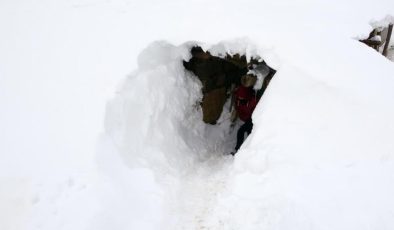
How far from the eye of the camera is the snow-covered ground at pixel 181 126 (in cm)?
599

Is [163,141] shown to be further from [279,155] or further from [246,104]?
[279,155]

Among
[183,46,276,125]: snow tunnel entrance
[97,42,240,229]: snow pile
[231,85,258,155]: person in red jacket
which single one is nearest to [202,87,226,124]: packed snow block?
[183,46,276,125]: snow tunnel entrance

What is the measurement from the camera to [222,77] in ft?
37.1

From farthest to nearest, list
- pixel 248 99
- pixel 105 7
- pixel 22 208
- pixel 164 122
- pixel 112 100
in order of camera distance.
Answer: pixel 105 7
pixel 248 99
pixel 164 122
pixel 112 100
pixel 22 208

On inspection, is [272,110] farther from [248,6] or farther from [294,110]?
[248,6]

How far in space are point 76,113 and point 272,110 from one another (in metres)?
4.08

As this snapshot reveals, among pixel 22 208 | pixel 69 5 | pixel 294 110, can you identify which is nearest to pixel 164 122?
pixel 294 110

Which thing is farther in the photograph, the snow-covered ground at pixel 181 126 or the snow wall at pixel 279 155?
the snow-covered ground at pixel 181 126

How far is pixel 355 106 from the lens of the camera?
6887 mm

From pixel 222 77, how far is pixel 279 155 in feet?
16.9

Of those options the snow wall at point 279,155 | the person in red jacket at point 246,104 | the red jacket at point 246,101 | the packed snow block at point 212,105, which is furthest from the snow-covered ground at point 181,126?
the red jacket at point 246,101

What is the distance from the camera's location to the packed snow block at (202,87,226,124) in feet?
35.9

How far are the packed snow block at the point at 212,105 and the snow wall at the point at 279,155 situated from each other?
6.30 ft

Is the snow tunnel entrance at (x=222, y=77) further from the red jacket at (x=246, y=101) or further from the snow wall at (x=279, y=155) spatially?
the snow wall at (x=279, y=155)
